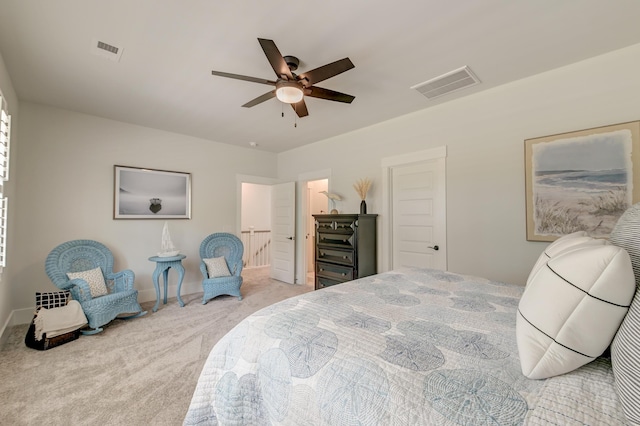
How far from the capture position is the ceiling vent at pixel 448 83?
247cm

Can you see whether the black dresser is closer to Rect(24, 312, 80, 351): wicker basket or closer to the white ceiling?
the white ceiling

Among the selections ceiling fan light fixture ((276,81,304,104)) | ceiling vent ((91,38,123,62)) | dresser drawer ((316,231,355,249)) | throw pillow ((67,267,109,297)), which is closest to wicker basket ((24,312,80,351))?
throw pillow ((67,267,109,297))

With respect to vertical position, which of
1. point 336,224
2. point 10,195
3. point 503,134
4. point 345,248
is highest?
point 503,134

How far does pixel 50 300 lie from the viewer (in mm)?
2662

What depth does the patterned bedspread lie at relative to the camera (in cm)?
65

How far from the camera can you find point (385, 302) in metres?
1.44

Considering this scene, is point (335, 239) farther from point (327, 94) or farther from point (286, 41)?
point (286, 41)

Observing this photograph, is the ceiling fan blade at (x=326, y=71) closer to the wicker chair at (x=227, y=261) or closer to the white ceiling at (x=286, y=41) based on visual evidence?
the white ceiling at (x=286, y=41)

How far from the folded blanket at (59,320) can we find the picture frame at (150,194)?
57.3 inches

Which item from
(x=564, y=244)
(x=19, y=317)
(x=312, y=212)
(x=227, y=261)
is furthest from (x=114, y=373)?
(x=312, y=212)

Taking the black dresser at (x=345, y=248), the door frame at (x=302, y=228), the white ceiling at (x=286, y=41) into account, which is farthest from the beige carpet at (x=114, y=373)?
the white ceiling at (x=286, y=41)

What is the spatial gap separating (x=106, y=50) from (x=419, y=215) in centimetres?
358

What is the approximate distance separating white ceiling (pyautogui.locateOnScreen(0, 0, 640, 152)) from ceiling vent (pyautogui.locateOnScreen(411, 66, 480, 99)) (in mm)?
75

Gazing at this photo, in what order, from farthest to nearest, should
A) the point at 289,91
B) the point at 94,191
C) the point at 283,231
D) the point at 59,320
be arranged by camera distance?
the point at 283,231 < the point at 94,191 < the point at 59,320 < the point at 289,91
